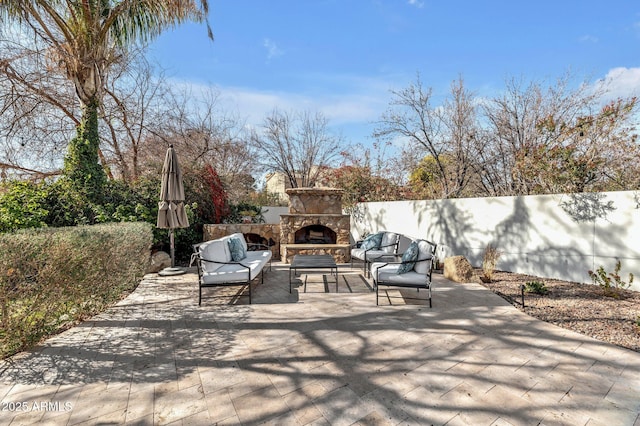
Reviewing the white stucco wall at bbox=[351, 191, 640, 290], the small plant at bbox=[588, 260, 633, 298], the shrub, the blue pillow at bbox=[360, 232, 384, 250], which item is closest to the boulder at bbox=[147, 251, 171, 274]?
the shrub

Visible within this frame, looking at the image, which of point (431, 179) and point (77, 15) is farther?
point (431, 179)

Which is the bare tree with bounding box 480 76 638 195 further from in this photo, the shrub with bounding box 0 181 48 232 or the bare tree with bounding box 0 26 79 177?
the bare tree with bounding box 0 26 79 177

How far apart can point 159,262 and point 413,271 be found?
20.3 ft

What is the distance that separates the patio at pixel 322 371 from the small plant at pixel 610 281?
2160 millimetres

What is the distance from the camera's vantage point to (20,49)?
640 cm

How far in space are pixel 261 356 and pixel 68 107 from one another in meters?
9.75

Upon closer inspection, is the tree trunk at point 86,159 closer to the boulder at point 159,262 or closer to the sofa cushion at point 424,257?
the boulder at point 159,262

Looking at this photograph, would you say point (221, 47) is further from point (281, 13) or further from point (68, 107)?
→ point (68, 107)

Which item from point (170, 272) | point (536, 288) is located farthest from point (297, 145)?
point (536, 288)

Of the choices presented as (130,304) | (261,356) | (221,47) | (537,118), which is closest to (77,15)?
(221,47)

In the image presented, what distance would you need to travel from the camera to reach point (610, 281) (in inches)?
199

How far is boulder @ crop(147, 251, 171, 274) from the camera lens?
705 centimetres

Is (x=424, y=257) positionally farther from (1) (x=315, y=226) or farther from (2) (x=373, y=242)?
(1) (x=315, y=226)

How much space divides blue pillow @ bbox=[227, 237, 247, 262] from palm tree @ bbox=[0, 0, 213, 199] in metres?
3.98
